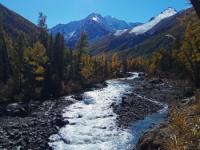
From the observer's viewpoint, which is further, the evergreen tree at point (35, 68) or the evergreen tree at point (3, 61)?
the evergreen tree at point (3, 61)

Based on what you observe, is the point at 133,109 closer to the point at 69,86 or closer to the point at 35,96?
the point at 35,96

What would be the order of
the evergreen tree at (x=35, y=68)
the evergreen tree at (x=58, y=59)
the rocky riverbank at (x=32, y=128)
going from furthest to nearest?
1. the evergreen tree at (x=58, y=59)
2. the evergreen tree at (x=35, y=68)
3. the rocky riverbank at (x=32, y=128)

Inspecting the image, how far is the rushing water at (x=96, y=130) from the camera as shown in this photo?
34.7 meters

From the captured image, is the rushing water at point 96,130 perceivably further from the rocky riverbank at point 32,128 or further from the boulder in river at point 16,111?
the boulder in river at point 16,111

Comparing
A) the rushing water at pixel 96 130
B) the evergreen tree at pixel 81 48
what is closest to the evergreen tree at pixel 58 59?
the evergreen tree at pixel 81 48

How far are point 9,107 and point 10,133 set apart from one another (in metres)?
17.0

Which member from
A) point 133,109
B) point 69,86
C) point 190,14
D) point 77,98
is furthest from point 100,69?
point 190,14

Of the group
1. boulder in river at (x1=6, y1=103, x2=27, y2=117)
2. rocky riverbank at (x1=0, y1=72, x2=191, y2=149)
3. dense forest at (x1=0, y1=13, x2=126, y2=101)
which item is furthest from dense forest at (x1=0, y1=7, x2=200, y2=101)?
boulder in river at (x1=6, y1=103, x2=27, y2=117)

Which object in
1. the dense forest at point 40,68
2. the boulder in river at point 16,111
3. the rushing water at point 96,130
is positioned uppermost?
the dense forest at point 40,68

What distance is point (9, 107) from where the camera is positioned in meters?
56.7

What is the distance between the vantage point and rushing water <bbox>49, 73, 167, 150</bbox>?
114 ft

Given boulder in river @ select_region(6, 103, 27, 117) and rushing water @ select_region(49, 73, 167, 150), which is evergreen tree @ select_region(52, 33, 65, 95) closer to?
rushing water @ select_region(49, 73, 167, 150)

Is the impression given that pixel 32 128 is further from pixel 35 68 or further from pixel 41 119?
pixel 35 68

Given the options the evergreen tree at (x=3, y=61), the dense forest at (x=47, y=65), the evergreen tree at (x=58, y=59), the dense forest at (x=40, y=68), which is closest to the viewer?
the dense forest at (x=47, y=65)
